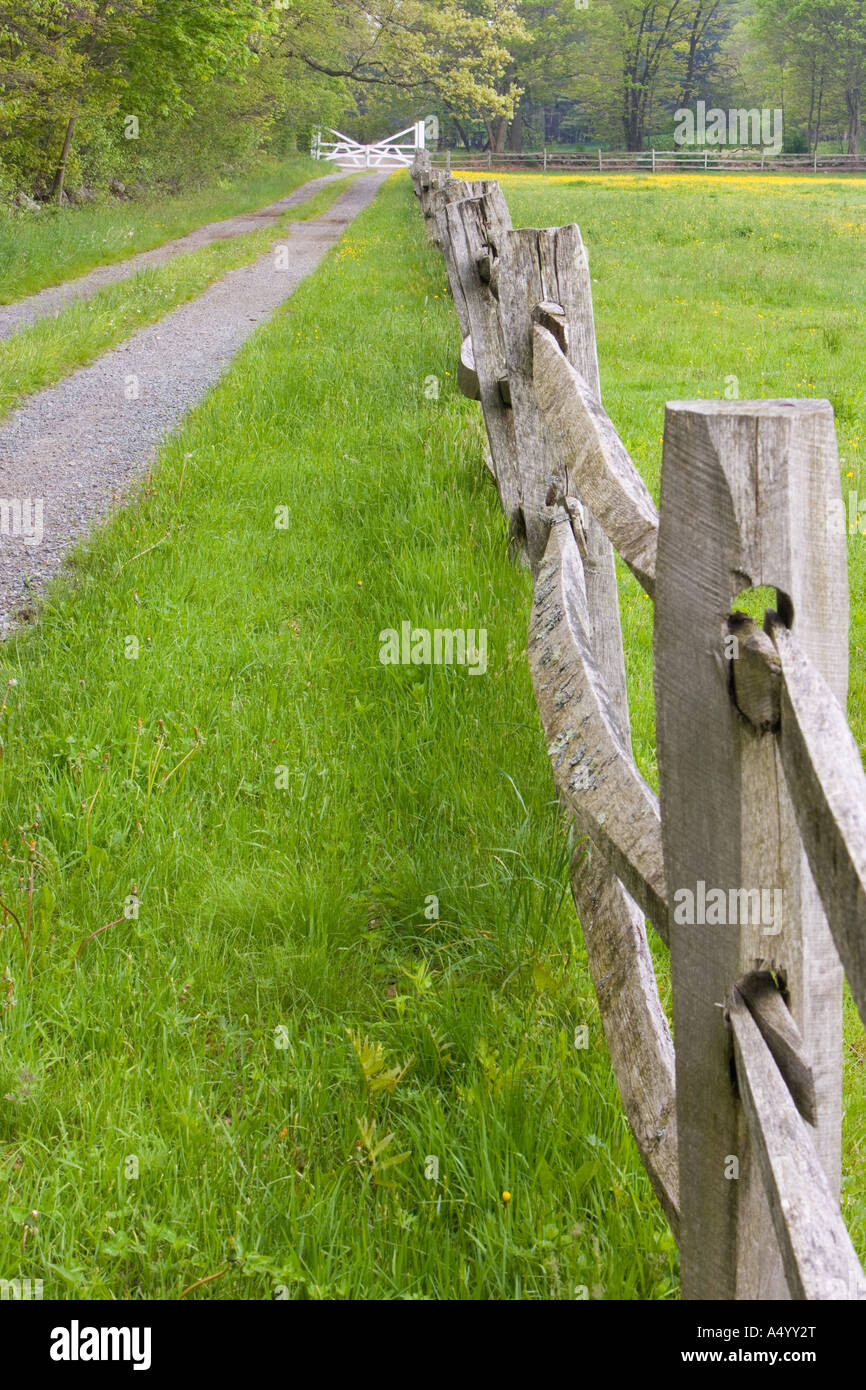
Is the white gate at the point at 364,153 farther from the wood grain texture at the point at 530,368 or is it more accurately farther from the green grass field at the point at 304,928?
the wood grain texture at the point at 530,368

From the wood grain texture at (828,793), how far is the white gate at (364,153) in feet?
202

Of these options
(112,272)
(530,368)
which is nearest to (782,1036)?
(530,368)

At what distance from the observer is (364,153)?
6038 centimetres

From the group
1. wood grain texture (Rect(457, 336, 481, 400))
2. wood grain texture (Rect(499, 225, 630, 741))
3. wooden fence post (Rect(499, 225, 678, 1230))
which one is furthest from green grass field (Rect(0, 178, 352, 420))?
wooden fence post (Rect(499, 225, 678, 1230))

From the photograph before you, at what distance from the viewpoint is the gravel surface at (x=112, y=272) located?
1142 cm

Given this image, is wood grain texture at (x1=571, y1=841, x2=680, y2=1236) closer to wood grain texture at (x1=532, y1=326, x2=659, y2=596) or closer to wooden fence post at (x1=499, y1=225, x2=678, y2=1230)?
wooden fence post at (x1=499, y1=225, x2=678, y2=1230)

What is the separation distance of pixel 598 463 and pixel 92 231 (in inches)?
690

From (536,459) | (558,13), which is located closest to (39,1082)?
(536,459)

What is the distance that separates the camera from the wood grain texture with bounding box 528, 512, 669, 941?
157cm

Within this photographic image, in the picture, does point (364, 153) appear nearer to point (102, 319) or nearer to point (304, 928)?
point (102, 319)

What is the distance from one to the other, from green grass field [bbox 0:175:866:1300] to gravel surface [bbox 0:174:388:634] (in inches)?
20.0

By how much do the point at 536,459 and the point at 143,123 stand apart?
995 inches

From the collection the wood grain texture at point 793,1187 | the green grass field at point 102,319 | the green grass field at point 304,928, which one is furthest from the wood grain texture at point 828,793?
the green grass field at point 102,319
